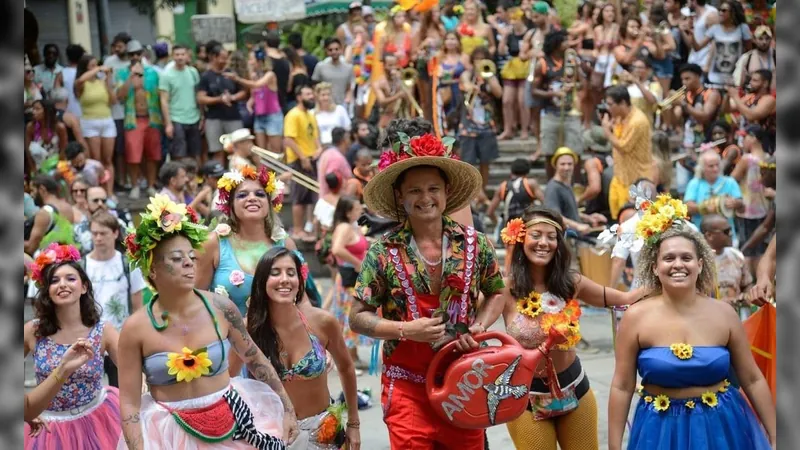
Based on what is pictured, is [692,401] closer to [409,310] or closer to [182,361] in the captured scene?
[409,310]

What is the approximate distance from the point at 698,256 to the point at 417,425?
150 cm

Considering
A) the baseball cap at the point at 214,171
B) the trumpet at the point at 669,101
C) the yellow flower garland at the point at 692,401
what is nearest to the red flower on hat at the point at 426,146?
the yellow flower garland at the point at 692,401

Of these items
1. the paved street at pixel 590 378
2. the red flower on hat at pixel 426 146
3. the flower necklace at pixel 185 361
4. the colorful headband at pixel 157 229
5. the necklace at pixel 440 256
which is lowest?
the paved street at pixel 590 378

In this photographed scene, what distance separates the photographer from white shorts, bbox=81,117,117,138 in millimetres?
14492

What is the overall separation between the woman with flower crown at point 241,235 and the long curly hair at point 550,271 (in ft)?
4.69

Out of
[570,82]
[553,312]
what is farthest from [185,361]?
[570,82]

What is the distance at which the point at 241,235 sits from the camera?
21.6ft

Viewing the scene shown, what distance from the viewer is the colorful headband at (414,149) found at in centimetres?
473

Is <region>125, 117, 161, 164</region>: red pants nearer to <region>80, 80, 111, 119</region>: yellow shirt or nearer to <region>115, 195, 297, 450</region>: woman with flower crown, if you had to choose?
<region>80, 80, 111, 119</region>: yellow shirt

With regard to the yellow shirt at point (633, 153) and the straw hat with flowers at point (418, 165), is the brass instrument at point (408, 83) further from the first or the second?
the straw hat with flowers at point (418, 165)

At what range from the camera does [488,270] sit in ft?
16.1

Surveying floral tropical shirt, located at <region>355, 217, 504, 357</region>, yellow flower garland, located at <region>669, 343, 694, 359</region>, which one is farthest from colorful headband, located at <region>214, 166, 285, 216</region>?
yellow flower garland, located at <region>669, 343, 694, 359</region>

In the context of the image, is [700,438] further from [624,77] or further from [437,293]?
[624,77]

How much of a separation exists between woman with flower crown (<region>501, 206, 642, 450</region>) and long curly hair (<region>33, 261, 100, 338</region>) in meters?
2.37
